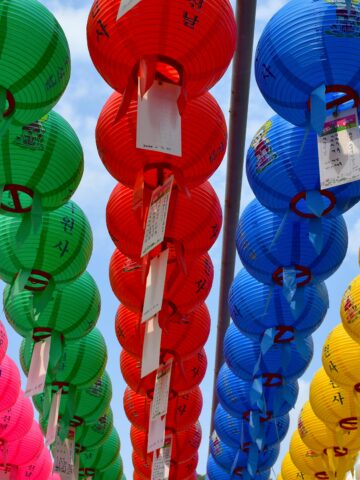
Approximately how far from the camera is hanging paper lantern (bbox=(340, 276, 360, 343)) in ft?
14.9

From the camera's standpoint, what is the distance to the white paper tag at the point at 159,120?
2750mm

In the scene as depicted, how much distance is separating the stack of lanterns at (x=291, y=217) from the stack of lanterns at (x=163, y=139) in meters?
0.31

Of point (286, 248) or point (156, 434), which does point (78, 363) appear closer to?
point (156, 434)

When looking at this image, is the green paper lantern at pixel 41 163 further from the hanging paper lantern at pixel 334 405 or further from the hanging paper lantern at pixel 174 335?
the hanging paper lantern at pixel 334 405

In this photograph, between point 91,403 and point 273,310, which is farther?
point 91,403

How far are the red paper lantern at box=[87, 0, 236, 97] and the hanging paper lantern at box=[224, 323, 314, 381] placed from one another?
297 centimetres

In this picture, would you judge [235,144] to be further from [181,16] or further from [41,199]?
[181,16]

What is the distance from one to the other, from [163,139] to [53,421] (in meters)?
Answer: 2.78

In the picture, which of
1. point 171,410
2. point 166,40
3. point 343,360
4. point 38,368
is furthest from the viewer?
point 171,410

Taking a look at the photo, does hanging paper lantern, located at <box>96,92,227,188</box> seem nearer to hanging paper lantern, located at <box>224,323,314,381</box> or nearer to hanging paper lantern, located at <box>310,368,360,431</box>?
hanging paper lantern, located at <box>224,323,314,381</box>

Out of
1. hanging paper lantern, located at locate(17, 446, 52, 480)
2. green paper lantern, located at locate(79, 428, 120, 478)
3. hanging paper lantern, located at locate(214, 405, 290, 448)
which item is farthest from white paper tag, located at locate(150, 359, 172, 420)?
green paper lantern, located at locate(79, 428, 120, 478)

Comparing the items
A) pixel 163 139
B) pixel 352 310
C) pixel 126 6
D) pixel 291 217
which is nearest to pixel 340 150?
pixel 163 139

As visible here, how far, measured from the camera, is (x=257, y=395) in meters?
5.59

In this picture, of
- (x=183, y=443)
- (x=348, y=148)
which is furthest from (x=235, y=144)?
(x=183, y=443)
